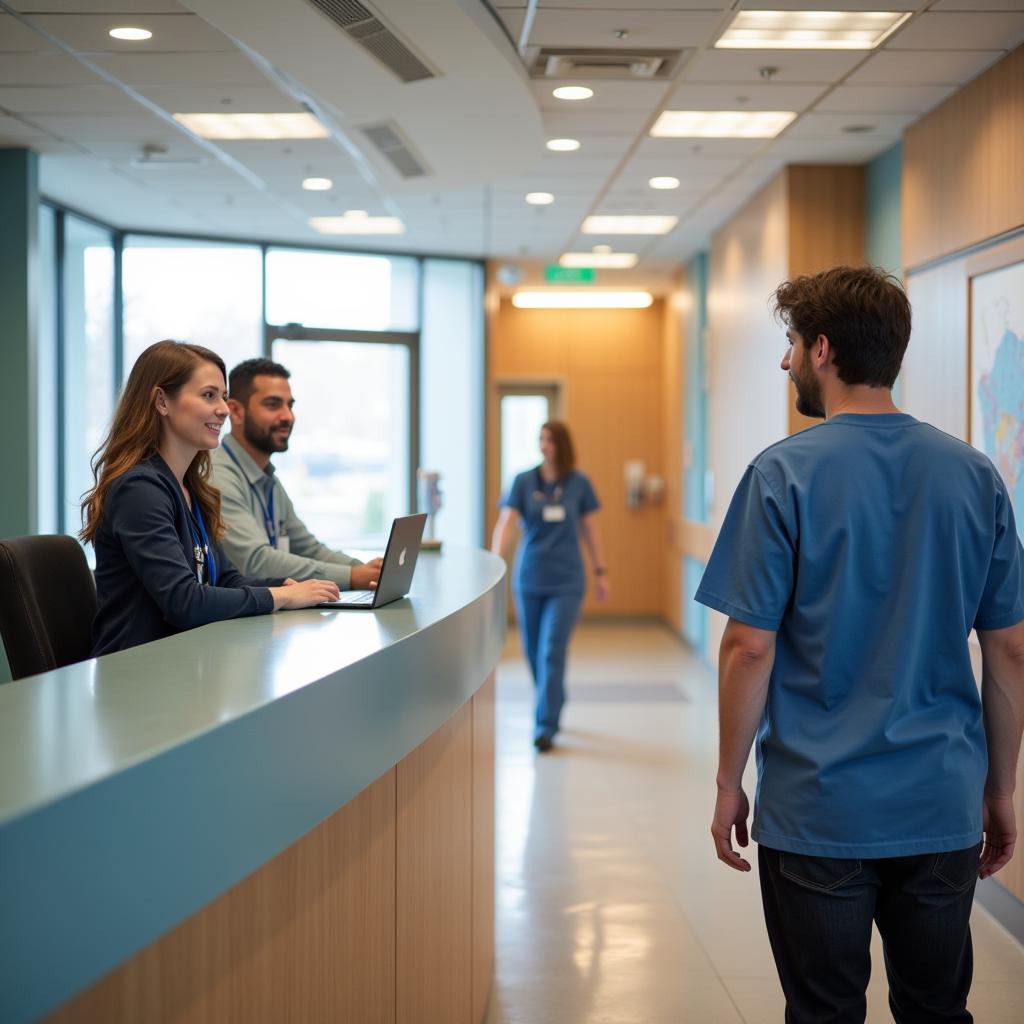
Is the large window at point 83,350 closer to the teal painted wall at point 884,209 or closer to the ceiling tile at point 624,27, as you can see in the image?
the ceiling tile at point 624,27

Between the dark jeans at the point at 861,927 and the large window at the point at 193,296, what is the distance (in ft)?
25.2

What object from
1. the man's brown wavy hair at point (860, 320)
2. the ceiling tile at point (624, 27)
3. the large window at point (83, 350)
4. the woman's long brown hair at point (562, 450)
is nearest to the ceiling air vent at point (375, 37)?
the ceiling tile at point (624, 27)

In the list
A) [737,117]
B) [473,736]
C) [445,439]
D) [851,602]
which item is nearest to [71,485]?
[445,439]

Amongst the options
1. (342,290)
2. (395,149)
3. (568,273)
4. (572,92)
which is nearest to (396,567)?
(572,92)

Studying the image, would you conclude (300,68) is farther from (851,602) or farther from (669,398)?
(669,398)

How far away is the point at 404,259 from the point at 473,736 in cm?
790

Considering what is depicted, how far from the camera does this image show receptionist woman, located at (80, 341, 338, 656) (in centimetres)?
245

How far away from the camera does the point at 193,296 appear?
9211 millimetres

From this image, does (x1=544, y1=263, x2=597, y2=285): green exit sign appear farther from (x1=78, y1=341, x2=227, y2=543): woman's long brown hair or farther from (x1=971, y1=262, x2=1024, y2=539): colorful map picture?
(x1=78, y1=341, x2=227, y2=543): woman's long brown hair

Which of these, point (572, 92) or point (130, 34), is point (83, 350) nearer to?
point (130, 34)

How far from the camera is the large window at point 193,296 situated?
8.94 meters

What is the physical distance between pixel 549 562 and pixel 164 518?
4.58 meters

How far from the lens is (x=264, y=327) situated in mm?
9539

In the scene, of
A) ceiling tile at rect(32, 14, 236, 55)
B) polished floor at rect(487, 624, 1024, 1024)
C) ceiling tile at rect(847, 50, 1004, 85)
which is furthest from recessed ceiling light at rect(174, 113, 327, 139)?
polished floor at rect(487, 624, 1024, 1024)
